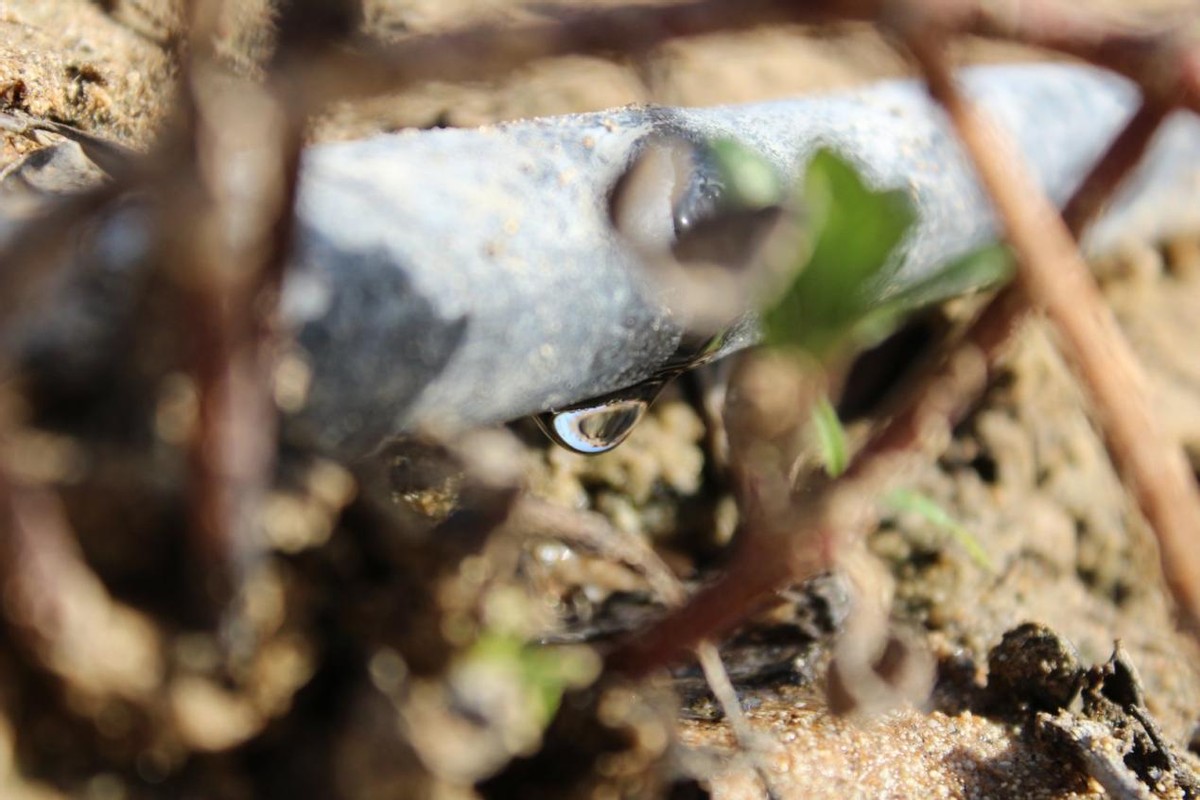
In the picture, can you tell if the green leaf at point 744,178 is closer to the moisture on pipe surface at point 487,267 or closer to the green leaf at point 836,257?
the moisture on pipe surface at point 487,267

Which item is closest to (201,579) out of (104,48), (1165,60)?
(1165,60)

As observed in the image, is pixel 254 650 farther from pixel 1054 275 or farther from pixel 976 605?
pixel 976 605

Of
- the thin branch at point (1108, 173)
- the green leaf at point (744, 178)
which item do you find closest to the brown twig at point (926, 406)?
the thin branch at point (1108, 173)

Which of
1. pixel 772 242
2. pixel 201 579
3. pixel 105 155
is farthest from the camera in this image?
pixel 105 155

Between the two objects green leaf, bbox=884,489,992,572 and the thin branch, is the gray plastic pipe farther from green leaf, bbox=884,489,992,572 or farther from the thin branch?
green leaf, bbox=884,489,992,572

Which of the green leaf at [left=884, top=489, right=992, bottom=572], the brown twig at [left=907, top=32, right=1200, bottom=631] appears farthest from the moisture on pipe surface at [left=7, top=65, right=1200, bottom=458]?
the green leaf at [left=884, top=489, right=992, bottom=572]

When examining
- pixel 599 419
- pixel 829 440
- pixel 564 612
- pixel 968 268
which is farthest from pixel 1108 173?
pixel 564 612
